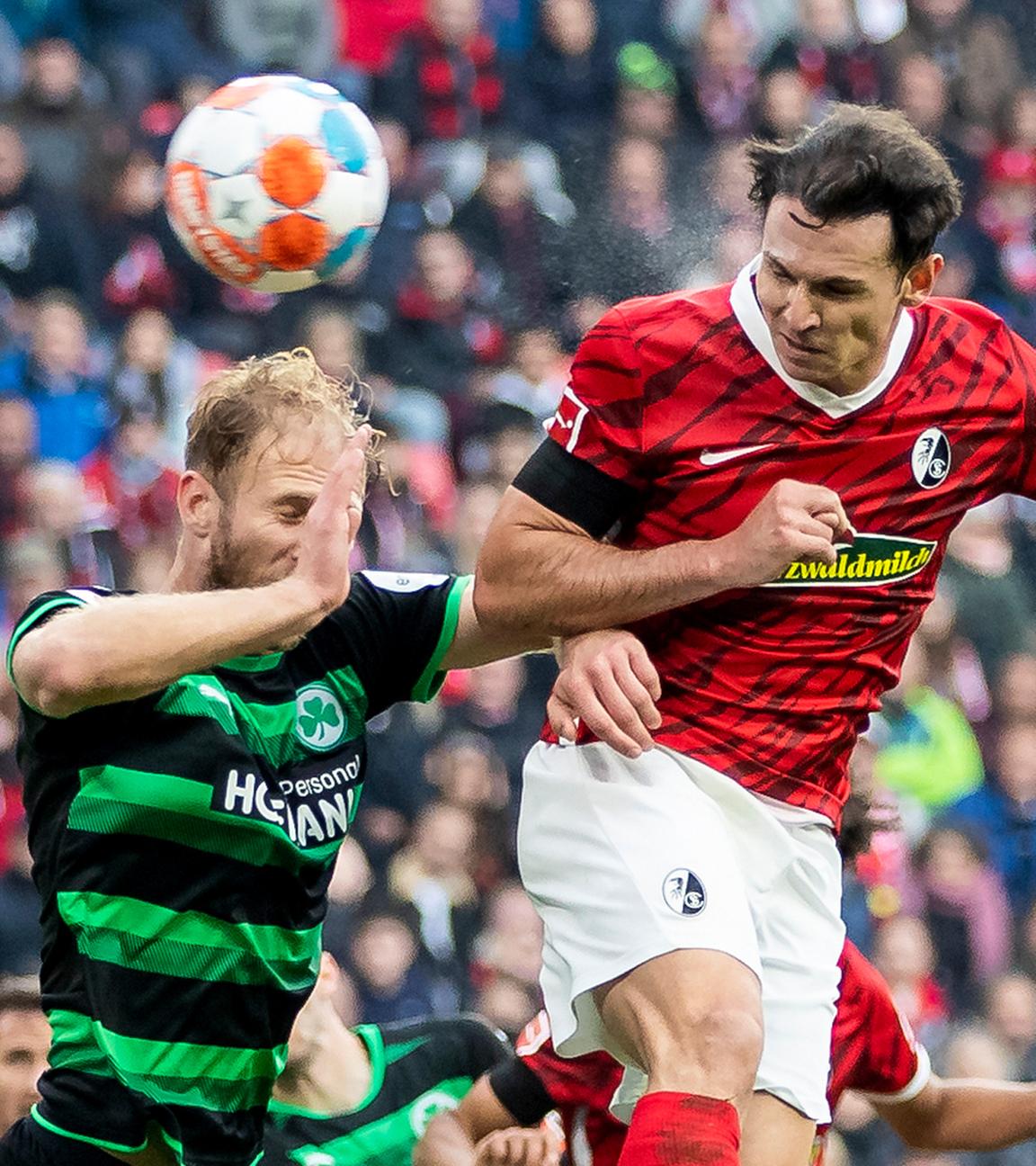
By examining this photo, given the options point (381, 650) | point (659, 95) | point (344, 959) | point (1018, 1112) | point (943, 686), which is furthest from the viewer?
point (659, 95)

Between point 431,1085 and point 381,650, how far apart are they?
1085mm

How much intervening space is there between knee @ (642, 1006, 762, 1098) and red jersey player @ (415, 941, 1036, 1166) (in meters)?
0.76

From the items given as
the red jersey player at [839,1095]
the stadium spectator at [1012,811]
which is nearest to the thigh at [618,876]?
the red jersey player at [839,1095]

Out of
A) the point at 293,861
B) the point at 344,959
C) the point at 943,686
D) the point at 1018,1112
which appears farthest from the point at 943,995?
the point at 293,861

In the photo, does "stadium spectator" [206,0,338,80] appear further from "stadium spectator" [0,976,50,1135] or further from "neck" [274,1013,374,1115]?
"neck" [274,1013,374,1115]

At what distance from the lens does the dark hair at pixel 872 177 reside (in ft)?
10.1

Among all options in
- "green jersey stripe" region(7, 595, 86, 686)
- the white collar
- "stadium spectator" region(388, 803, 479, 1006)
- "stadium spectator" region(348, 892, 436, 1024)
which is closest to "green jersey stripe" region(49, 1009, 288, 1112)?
"green jersey stripe" region(7, 595, 86, 686)

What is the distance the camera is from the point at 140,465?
22.1 ft

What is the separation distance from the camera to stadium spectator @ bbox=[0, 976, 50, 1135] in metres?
4.13

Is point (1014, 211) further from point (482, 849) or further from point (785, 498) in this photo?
point (785, 498)

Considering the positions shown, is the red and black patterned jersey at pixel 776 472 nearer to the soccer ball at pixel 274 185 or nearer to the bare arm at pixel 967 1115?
the bare arm at pixel 967 1115

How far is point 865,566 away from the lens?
10.7 feet

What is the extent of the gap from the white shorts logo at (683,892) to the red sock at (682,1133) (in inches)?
11.7

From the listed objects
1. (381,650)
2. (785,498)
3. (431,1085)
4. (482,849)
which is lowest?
(482,849)
